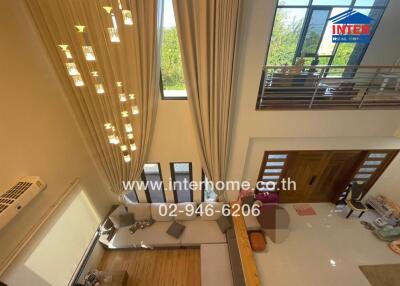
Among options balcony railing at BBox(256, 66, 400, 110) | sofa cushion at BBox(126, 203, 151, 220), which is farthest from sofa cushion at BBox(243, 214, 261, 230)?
balcony railing at BBox(256, 66, 400, 110)

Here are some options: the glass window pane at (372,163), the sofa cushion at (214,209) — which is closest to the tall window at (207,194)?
the sofa cushion at (214,209)

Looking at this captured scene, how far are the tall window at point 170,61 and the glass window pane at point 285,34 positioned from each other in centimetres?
185

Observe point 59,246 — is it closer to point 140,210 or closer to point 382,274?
point 140,210

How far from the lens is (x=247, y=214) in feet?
15.0

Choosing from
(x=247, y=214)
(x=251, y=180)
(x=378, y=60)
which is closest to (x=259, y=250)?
(x=247, y=214)

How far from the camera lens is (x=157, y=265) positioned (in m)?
3.97

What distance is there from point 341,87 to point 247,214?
3.57 meters

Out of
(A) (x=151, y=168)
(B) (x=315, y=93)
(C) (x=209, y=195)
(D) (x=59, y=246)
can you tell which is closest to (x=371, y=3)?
(B) (x=315, y=93)

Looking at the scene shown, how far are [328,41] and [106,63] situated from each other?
4842 mm

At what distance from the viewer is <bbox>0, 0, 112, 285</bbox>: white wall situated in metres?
2.14

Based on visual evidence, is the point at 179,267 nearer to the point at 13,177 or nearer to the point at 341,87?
the point at 13,177

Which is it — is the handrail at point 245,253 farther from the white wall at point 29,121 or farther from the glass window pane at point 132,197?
the white wall at point 29,121

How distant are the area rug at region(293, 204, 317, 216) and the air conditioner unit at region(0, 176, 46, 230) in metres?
5.78

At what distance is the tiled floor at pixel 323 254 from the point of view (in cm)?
369
